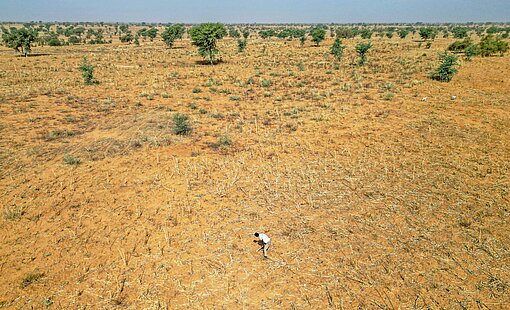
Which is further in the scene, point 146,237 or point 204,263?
point 146,237

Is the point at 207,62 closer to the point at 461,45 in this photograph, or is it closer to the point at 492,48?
the point at 461,45

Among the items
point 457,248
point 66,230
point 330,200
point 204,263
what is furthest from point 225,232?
point 457,248

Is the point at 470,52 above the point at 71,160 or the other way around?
above

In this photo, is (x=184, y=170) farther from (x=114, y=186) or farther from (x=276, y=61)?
(x=276, y=61)

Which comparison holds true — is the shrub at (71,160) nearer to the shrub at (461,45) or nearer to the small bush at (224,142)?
the small bush at (224,142)

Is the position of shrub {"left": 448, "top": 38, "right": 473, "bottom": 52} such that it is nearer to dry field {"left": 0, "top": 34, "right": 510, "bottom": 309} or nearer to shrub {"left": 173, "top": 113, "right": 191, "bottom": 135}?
dry field {"left": 0, "top": 34, "right": 510, "bottom": 309}

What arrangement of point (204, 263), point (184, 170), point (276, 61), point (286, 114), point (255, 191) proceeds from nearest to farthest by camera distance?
point (204, 263) < point (255, 191) < point (184, 170) < point (286, 114) < point (276, 61)

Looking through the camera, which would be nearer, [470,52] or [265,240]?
[265,240]

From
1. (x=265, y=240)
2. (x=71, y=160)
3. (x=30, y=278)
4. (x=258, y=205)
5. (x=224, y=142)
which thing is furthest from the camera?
(x=224, y=142)

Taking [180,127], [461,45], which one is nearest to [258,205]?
[180,127]
